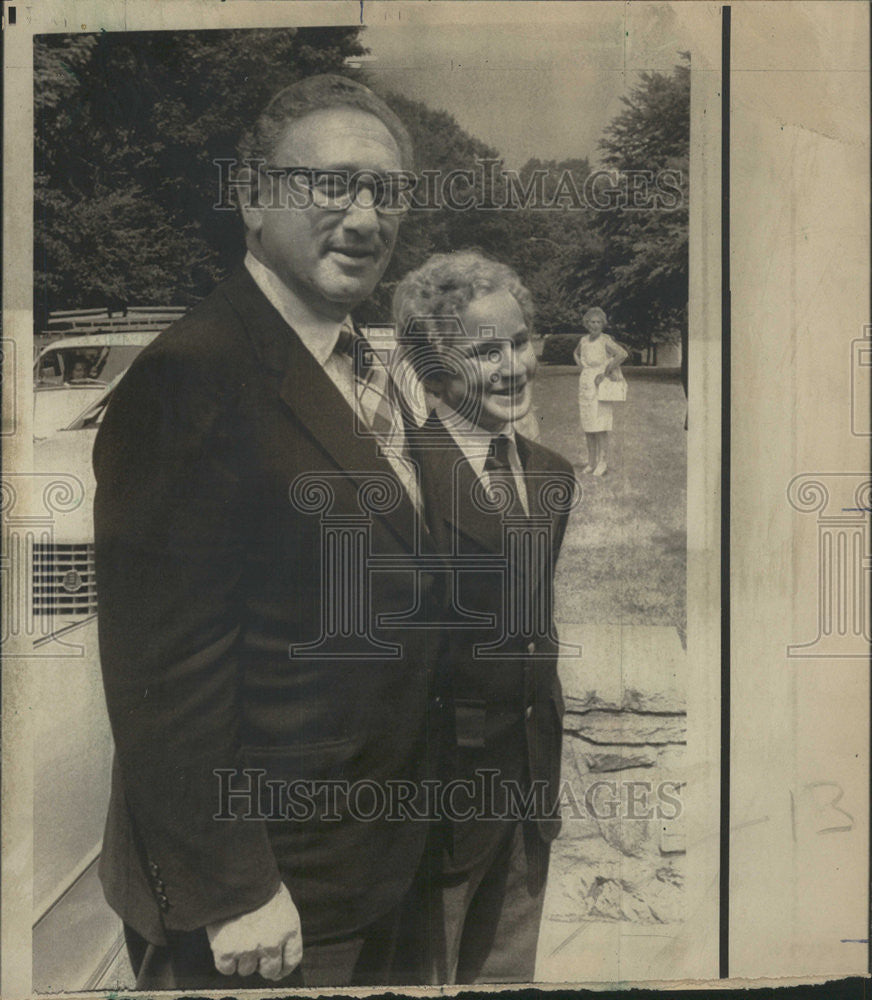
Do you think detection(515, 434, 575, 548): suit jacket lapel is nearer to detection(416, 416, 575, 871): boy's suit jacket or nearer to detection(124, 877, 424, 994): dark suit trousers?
detection(416, 416, 575, 871): boy's suit jacket

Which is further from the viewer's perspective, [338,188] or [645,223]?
[645,223]

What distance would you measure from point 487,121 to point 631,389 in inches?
46.3

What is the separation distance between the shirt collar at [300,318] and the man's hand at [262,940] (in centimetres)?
205

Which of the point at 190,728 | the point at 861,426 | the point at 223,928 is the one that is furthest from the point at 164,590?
the point at 861,426

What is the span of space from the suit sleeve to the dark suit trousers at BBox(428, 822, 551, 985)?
683 millimetres

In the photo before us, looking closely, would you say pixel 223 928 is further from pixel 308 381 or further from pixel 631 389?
pixel 631 389

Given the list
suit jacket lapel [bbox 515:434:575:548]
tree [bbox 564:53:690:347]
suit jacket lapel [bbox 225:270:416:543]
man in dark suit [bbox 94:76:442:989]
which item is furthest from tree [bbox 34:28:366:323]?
suit jacket lapel [bbox 515:434:575:548]

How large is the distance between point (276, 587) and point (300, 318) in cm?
103

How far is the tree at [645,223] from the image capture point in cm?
403

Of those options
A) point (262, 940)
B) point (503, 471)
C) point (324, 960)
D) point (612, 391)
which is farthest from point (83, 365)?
point (324, 960)

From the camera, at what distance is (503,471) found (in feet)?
13.2

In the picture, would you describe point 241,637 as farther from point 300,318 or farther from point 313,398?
point 300,318

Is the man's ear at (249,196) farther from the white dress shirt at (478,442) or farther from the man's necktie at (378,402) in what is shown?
the white dress shirt at (478,442)

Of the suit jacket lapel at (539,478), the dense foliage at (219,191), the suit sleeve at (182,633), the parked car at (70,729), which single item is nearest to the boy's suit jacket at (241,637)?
the suit sleeve at (182,633)
